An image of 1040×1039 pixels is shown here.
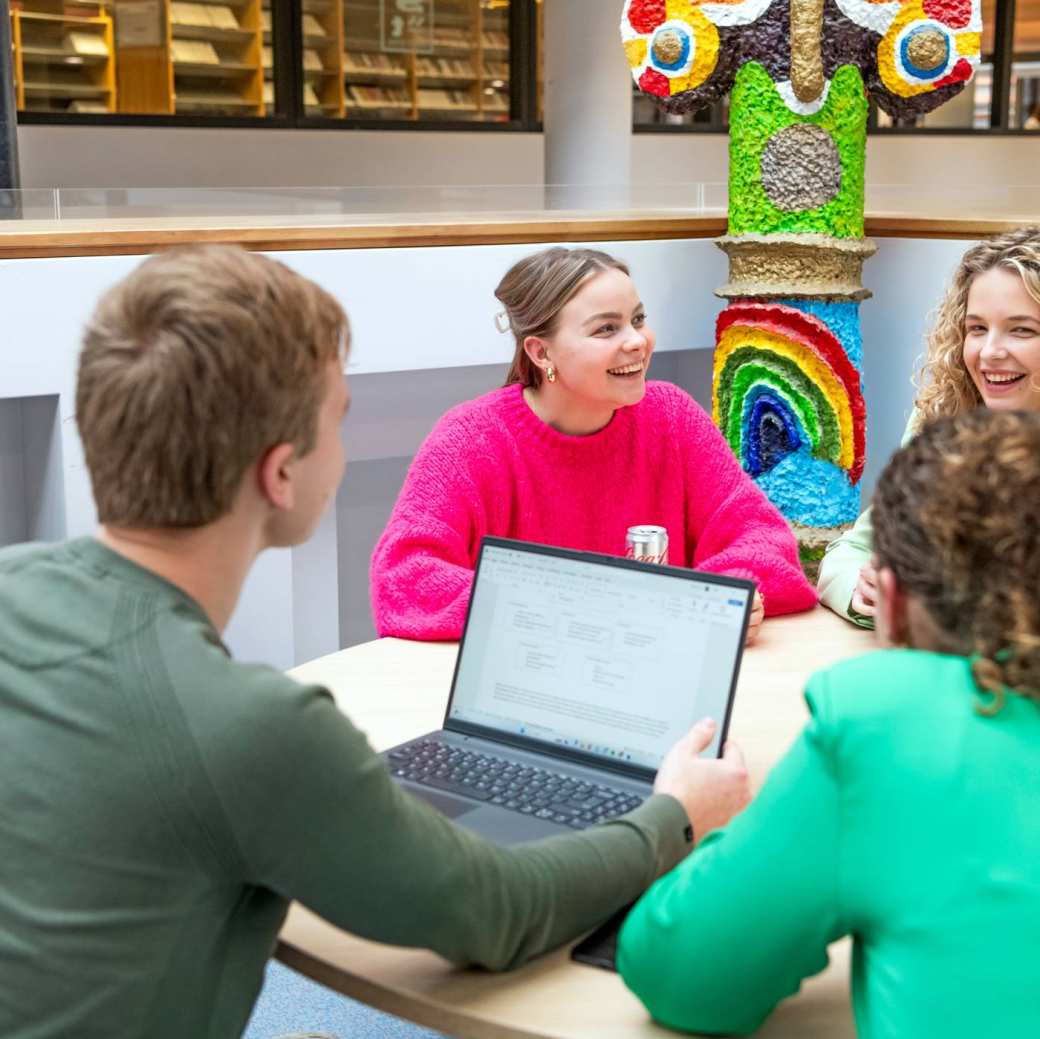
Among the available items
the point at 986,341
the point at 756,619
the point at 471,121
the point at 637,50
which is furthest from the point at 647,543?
the point at 471,121

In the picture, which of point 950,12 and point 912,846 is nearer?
point 912,846

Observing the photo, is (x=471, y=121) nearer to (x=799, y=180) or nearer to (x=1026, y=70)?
(x=1026, y=70)

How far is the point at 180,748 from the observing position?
0.94 m

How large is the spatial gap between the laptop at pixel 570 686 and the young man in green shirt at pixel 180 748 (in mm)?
294

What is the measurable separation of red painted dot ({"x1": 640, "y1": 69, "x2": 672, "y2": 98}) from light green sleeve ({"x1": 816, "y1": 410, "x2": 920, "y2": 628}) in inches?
64.2

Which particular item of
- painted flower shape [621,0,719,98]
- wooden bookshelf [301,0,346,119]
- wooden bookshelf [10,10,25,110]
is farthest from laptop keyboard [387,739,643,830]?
wooden bookshelf [301,0,346,119]

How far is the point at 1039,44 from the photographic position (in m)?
8.88

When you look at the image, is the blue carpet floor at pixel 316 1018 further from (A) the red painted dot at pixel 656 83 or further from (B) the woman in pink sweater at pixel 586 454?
(A) the red painted dot at pixel 656 83

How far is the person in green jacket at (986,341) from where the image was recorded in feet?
7.23

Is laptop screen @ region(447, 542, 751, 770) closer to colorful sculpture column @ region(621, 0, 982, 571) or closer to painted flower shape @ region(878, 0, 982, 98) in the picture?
colorful sculpture column @ region(621, 0, 982, 571)

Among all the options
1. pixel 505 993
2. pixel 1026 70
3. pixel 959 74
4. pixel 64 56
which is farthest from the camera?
pixel 1026 70

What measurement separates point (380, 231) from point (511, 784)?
2085 mm

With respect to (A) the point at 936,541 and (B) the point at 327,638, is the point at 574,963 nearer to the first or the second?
(A) the point at 936,541

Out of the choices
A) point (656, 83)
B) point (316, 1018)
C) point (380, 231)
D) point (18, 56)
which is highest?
point (18, 56)
